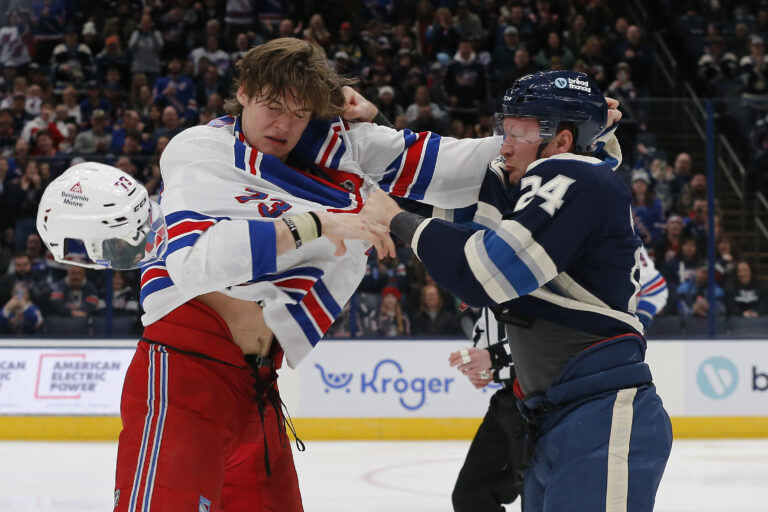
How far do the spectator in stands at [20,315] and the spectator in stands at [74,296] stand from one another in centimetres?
15

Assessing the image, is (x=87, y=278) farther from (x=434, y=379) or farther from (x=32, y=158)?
(x=434, y=379)

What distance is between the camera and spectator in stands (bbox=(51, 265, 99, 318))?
8117mm

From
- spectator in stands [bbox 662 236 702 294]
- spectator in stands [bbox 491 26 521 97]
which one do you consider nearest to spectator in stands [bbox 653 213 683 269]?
spectator in stands [bbox 662 236 702 294]

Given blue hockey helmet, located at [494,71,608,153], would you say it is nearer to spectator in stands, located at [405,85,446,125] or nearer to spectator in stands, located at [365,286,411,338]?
spectator in stands, located at [365,286,411,338]

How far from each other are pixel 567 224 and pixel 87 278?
6399 mm

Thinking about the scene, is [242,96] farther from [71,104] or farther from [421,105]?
[71,104]

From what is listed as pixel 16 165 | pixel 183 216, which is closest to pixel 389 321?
pixel 16 165

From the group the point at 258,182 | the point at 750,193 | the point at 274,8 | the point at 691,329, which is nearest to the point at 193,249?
the point at 258,182

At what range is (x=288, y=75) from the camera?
8.58ft

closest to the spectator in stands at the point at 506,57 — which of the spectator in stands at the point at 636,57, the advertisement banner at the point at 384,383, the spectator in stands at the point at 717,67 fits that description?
the spectator in stands at the point at 636,57

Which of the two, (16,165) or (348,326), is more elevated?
(16,165)

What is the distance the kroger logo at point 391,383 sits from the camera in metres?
8.24

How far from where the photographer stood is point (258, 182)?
2646 millimetres

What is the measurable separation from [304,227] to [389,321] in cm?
580
